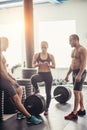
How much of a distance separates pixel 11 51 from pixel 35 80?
17.1 feet

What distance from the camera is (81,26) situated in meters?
8.33

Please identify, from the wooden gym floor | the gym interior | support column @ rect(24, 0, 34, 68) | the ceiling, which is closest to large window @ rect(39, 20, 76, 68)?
the gym interior

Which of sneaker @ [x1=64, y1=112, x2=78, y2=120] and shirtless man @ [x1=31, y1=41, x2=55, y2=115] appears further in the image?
shirtless man @ [x1=31, y1=41, x2=55, y2=115]

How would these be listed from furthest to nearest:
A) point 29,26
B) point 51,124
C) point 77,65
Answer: point 29,26 → point 77,65 → point 51,124

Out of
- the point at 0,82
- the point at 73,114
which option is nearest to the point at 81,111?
the point at 73,114

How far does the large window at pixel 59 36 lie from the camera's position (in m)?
8.52

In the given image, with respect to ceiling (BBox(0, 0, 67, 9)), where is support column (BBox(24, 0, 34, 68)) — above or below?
below

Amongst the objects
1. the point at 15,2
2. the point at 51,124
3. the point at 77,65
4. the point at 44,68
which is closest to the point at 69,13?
the point at 15,2

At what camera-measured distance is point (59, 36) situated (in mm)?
8625

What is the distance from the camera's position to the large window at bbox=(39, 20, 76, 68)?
852 centimetres

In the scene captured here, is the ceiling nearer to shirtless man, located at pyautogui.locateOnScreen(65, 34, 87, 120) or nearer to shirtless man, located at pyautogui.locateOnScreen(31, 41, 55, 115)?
shirtless man, located at pyautogui.locateOnScreen(31, 41, 55, 115)

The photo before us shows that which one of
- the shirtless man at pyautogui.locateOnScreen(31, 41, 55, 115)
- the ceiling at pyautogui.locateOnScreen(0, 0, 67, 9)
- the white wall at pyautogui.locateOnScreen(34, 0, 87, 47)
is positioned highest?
the ceiling at pyautogui.locateOnScreen(0, 0, 67, 9)

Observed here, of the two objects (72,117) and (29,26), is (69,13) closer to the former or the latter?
(29,26)

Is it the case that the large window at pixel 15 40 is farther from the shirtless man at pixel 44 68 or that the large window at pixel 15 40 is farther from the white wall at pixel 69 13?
the shirtless man at pixel 44 68
